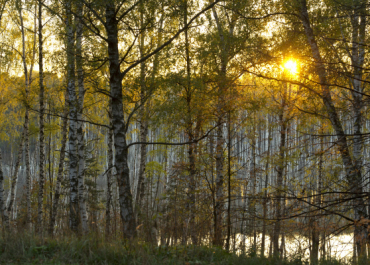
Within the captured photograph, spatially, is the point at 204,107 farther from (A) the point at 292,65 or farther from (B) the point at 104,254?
(B) the point at 104,254

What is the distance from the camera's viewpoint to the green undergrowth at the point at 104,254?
4531 mm

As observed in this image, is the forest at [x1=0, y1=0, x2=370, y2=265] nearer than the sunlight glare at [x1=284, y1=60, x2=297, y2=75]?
Yes

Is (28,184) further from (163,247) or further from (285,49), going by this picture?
(285,49)

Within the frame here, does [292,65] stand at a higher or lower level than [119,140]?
higher

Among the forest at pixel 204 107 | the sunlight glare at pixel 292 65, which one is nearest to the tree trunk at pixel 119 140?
the forest at pixel 204 107

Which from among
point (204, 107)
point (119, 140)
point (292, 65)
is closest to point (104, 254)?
point (119, 140)

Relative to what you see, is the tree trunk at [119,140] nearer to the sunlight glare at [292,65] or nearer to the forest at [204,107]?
the forest at [204,107]

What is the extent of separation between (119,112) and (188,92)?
6.37 m

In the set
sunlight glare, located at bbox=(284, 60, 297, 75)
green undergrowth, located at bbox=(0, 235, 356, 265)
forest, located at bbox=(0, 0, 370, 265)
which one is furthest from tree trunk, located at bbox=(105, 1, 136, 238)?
sunlight glare, located at bbox=(284, 60, 297, 75)

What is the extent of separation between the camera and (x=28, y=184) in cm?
1291

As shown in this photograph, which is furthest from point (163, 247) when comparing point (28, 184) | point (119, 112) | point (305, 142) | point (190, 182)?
point (28, 184)

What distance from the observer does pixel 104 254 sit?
4582mm

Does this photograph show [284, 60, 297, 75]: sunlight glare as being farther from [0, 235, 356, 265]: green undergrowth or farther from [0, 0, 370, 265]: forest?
[0, 235, 356, 265]: green undergrowth

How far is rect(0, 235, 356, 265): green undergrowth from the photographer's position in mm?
4531
